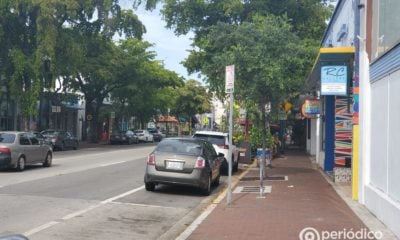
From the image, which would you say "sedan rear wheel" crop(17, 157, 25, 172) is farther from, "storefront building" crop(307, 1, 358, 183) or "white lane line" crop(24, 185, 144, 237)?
"storefront building" crop(307, 1, 358, 183)

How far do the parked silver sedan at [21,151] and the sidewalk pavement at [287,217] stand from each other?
8.42m

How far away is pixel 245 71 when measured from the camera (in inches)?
750

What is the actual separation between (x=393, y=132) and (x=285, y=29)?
10.6 meters

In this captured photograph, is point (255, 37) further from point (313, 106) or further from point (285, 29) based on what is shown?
point (313, 106)

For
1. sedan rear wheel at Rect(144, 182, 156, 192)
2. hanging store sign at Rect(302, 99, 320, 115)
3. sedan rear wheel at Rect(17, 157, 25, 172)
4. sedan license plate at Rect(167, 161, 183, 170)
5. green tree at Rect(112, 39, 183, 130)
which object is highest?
green tree at Rect(112, 39, 183, 130)

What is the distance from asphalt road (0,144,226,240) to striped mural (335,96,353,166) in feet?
14.5

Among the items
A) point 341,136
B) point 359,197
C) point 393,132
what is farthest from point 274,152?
point 393,132

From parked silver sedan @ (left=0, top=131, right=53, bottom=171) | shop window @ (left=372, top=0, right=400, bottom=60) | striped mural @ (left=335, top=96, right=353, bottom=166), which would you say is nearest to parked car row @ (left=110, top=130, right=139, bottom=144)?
parked silver sedan @ (left=0, top=131, right=53, bottom=171)

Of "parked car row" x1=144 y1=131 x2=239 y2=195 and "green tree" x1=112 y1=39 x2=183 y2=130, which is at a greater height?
"green tree" x1=112 y1=39 x2=183 y2=130

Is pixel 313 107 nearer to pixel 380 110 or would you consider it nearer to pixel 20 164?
pixel 20 164

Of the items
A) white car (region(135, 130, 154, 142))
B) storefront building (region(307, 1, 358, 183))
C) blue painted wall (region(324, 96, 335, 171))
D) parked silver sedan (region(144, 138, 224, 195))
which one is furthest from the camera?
white car (region(135, 130, 154, 142))

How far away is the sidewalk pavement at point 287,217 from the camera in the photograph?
954 cm

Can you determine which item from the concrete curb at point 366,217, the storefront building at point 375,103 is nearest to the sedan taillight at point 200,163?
the concrete curb at point 366,217

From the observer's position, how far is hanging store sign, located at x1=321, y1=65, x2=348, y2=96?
54.2 ft
